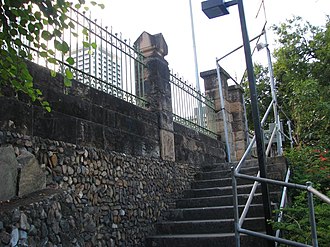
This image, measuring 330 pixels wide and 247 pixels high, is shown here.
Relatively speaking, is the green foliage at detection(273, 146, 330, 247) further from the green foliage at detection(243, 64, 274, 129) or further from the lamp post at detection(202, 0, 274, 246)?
the green foliage at detection(243, 64, 274, 129)

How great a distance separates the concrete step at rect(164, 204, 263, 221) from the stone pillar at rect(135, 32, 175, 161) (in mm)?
929

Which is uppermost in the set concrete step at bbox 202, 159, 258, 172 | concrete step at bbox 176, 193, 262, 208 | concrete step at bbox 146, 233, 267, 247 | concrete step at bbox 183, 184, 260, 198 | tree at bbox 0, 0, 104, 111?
tree at bbox 0, 0, 104, 111

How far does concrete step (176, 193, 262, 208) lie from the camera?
18.3 ft

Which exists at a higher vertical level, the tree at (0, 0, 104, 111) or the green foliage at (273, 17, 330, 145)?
the green foliage at (273, 17, 330, 145)

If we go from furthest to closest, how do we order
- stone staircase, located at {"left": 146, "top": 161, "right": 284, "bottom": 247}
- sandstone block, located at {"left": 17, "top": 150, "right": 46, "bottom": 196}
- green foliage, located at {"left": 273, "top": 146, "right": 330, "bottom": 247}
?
stone staircase, located at {"left": 146, "top": 161, "right": 284, "bottom": 247}, green foliage, located at {"left": 273, "top": 146, "right": 330, "bottom": 247}, sandstone block, located at {"left": 17, "top": 150, "right": 46, "bottom": 196}

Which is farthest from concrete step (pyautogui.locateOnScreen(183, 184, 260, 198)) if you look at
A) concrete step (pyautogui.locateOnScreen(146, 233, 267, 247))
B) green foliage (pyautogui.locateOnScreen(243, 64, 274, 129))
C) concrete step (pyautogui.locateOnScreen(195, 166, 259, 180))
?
green foliage (pyautogui.locateOnScreen(243, 64, 274, 129))

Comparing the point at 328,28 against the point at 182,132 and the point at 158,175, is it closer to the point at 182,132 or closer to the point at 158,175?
the point at 182,132

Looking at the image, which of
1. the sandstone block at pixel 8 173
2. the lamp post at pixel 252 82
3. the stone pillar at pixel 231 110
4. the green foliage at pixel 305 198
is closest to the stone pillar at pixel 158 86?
the lamp post at pixel 252 82

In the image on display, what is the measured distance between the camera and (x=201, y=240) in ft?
15.6

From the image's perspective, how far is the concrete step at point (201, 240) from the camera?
457 centimetres

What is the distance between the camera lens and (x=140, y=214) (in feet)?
16.8

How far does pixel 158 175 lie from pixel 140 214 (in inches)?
33.8

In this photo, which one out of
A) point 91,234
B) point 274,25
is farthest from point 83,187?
point 274,25

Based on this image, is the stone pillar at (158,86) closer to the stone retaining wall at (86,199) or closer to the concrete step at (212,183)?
the stone retaining wall at (86,199)
